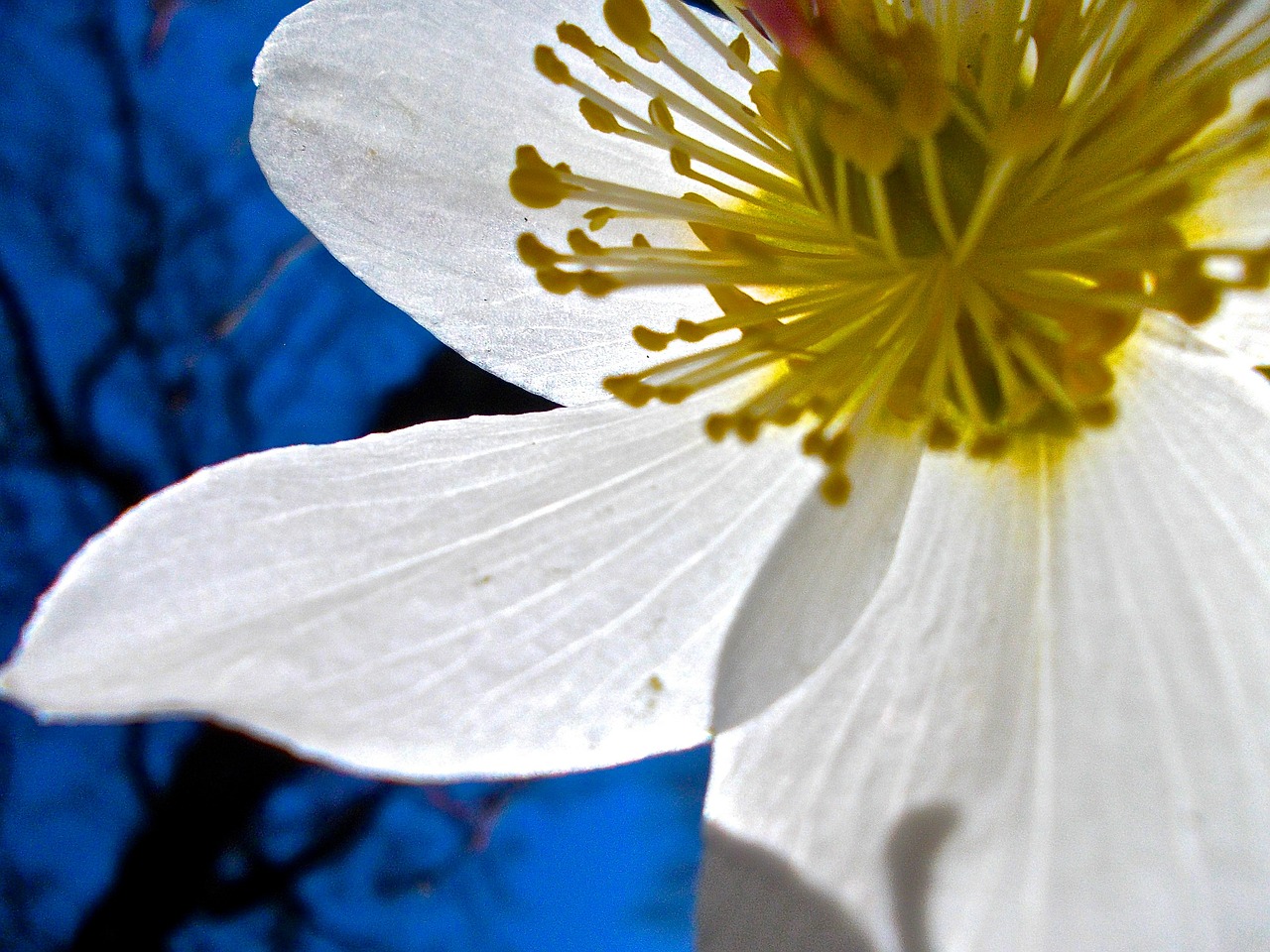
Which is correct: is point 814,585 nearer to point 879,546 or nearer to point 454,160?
point 879,546

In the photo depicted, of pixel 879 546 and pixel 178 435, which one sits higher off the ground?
pixel 879 546

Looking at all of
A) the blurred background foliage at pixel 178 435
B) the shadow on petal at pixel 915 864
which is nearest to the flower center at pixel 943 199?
the shadow on petal at pixel 915 864

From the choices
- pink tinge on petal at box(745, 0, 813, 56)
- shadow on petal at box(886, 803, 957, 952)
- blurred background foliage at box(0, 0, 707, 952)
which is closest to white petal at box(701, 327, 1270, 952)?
shadow on petal at box(886, 803, 957, 952)

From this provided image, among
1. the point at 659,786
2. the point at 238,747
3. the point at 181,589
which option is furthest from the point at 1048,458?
the point at 238,747

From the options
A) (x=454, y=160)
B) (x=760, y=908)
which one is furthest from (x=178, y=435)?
(x=760, y=908)

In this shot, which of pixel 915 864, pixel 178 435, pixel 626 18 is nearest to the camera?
pixel 915 864

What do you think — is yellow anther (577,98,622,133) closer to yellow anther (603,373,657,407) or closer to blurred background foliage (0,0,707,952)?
yellow anther (603,373,657,407)

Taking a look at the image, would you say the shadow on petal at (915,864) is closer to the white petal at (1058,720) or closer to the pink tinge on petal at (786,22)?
the white petal at (1058,720)

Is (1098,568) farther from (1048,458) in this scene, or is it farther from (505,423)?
(505,423)
